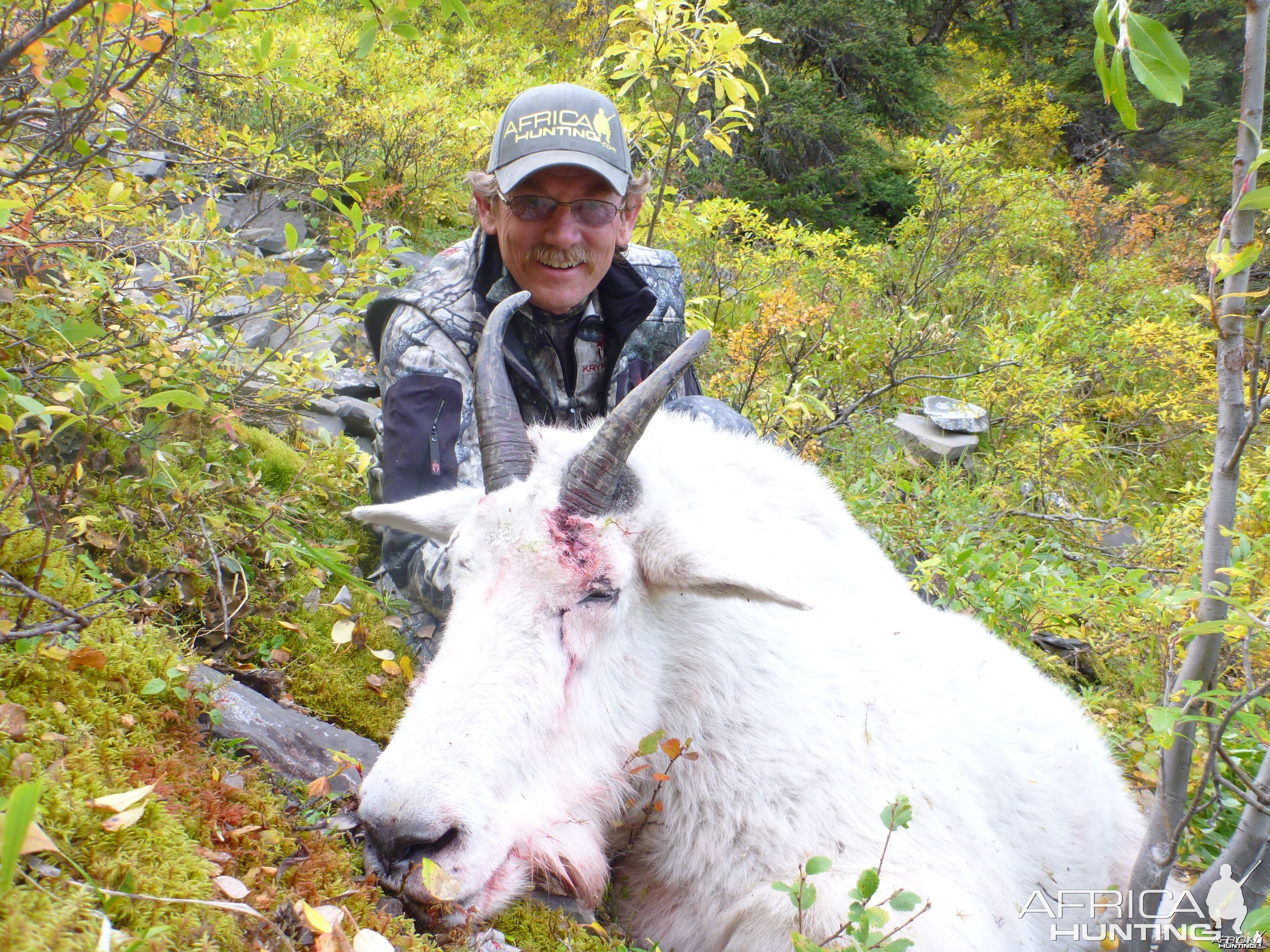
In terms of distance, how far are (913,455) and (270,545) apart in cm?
640

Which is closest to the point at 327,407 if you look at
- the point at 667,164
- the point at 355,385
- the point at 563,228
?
the point at 355,385

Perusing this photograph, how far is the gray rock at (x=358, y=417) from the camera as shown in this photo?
6.16m

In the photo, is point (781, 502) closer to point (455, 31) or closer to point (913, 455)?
point (913, 455)

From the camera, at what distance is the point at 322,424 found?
5969mm

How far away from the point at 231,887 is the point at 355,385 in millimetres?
5782

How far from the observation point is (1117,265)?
11.4 metres

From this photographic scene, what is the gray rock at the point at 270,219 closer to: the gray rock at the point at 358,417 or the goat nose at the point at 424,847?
the gray rock at the point at 358,417

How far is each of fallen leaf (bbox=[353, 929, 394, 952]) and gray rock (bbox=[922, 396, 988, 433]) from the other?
7314 millimetres

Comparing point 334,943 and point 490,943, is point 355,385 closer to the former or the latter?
point 490,943

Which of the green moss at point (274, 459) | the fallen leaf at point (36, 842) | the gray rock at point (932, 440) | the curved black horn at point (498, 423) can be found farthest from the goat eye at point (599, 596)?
the gray rock at point (932, 440)

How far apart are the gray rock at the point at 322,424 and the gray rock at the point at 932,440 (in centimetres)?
562

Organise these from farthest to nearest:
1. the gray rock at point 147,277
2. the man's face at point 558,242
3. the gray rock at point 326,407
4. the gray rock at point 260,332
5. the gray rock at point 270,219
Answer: the gray rock at point 270,219 < the gray rock at point 260,332 < the gray rock at point 326,407 < the man's face at point 558,242 < the gray rock at point 147,277

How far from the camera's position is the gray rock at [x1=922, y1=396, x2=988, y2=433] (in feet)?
25.1

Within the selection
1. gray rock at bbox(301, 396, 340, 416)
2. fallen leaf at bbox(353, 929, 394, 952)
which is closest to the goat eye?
fallen leaf at bbox(353, 929, 394, 952)
